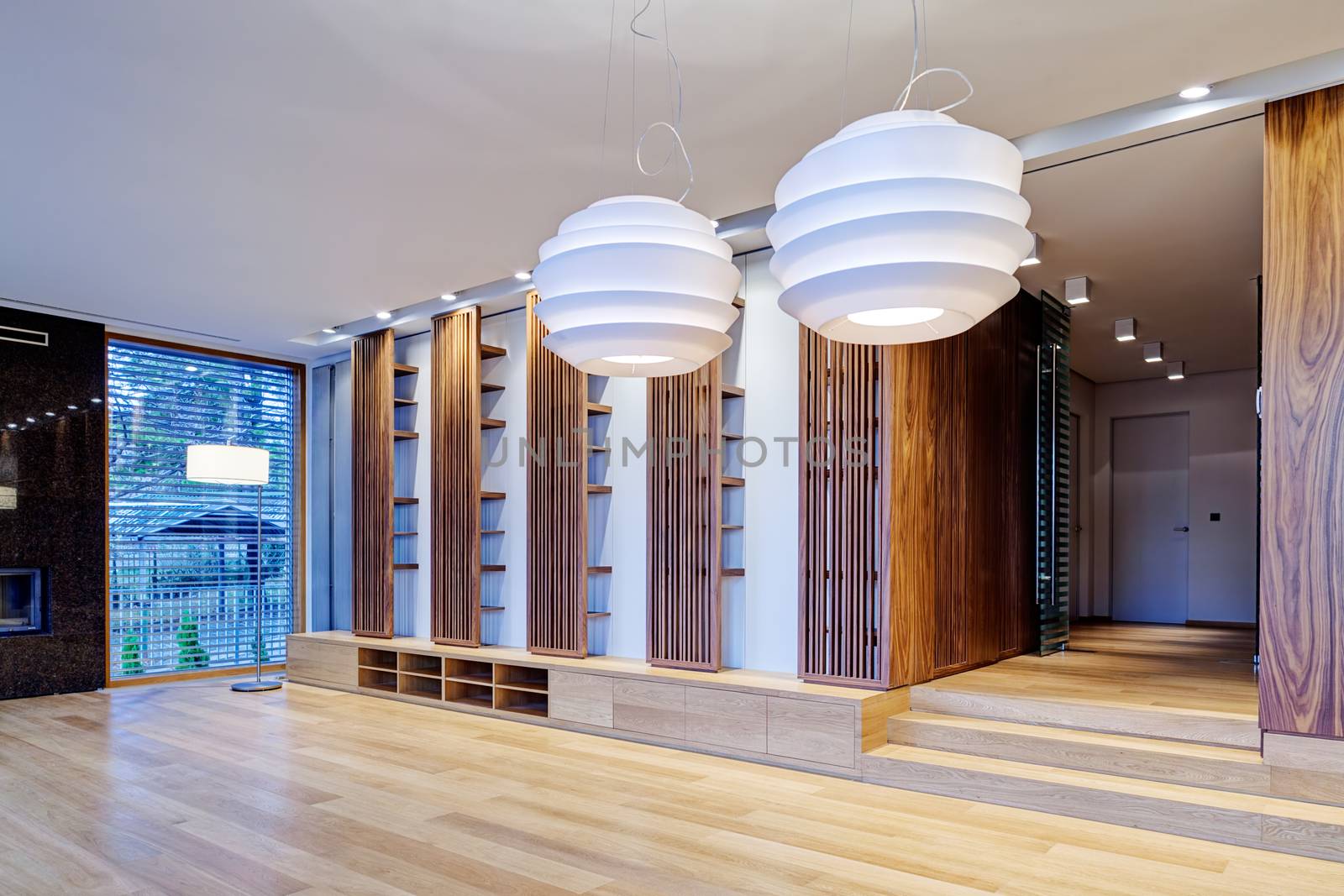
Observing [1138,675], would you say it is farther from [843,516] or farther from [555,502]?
[555,502]

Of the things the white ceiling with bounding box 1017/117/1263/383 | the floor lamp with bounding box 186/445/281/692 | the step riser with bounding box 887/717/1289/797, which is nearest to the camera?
the step riser with bounding box 887/717/1289/797

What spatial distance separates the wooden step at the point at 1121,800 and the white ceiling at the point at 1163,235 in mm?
2639

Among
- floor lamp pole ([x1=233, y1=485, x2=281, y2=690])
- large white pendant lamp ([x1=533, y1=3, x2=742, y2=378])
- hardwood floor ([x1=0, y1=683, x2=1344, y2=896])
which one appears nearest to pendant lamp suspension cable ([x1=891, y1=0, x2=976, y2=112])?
large white pendant lamp ([x1=533, y1=3, x2=742, y2=378])

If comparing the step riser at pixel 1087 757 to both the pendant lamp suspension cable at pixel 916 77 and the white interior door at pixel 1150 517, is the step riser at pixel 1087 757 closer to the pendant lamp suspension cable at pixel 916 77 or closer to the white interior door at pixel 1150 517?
the pendant lamp suspension cable at pixel 916 77

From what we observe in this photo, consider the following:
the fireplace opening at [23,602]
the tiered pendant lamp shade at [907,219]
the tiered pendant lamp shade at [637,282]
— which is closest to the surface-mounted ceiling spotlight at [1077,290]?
the tiered pendant lamp shade at [637,282]

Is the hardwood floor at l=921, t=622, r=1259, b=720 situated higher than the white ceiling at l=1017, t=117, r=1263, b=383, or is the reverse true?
the white ceiling at l=1017, t=117, r=1263, b=383

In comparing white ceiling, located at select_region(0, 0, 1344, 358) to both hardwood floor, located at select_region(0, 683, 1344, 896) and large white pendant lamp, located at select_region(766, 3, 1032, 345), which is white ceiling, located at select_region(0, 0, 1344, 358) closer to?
large white pendant lamp, located at select_region(766, 3, 1032, 345)

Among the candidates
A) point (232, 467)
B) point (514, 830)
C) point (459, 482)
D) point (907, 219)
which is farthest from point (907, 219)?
point (232, 467)

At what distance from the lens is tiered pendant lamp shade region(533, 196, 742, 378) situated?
7.09 feet

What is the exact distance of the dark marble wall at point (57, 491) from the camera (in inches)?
269

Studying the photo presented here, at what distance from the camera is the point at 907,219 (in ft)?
5.63

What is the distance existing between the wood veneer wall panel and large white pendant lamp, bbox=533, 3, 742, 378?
2.53 metres

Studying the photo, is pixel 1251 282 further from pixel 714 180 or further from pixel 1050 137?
pixel 714 180

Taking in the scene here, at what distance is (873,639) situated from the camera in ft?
15.6
